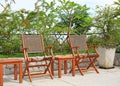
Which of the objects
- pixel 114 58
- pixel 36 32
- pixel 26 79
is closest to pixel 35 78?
pixel 26 79

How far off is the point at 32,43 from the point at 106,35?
2.70 metres

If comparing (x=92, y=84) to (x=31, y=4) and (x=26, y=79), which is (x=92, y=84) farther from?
(x=31, y=4)

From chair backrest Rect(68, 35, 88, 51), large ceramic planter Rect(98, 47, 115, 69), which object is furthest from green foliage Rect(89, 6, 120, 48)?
chair backrest Rect(68, 35, 88, 51)

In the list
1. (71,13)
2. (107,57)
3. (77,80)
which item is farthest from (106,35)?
(77,80)

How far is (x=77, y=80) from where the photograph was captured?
227 inches

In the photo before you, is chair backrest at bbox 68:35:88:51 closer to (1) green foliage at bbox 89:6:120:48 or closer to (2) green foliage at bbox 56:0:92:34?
(1) green foliage at bbox 89:6:120:48

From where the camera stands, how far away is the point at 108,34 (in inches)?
309

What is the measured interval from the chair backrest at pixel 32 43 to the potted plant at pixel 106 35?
2.10 meters

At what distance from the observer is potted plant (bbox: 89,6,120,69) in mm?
7465

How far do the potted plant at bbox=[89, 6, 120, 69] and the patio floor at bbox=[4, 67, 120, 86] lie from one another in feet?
2.80

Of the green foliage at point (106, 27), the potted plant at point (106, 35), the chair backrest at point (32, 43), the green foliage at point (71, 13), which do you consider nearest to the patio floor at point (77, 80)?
the chair backrest at point (32, 43)

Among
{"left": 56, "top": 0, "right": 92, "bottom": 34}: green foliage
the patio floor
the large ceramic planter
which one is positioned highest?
{"left": 56, "top": 0, "right": 92, "bottom": 34}: green foliage

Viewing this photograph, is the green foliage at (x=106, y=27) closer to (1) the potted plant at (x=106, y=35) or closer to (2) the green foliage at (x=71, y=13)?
(1) the potted plant at (x=106, y=35)

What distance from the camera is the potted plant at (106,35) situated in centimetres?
747
